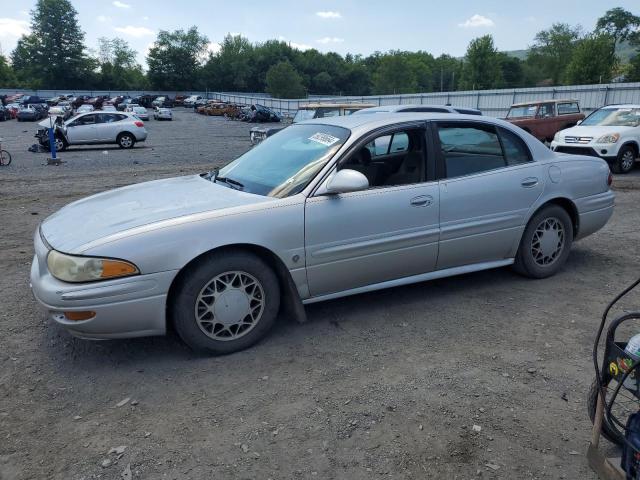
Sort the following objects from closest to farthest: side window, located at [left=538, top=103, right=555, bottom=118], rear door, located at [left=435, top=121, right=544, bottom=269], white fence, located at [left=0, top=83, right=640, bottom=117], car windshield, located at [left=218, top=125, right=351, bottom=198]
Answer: car windshield, located at [left=218, top=125, right=351, bottom=198] → rear door, located at [left=435, top=121, right=544, bottom=269] → side window, located at [left=538, top=103, right=555, bottom=118] → white fence, located at [left=0, top=83, right=640, bottom=117]

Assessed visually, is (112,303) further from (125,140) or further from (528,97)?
(528,97)

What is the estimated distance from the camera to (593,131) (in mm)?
12391

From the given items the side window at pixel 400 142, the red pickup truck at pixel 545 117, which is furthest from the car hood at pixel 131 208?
the red pickup truck at pixel 545 117

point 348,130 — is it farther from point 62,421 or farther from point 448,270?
point 62,421

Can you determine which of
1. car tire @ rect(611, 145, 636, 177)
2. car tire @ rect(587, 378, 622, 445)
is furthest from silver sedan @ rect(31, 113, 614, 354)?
car tire @ rect(611, 145, 636, 177)

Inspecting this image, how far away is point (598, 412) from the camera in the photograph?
231 centimetres

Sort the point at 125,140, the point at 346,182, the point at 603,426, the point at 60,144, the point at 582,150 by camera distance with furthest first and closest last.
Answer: the point at 125,140 < the point at 60,144 < the point at 582,150 < the point at 346,182 < the point at 603,426

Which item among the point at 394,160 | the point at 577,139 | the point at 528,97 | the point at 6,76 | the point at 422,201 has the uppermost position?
the point at 6,76

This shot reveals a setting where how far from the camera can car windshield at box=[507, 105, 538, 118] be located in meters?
17.5

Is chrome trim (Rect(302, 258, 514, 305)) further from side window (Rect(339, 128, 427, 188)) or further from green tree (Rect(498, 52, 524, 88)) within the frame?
green tree (Rect(498, 52, 524, 88))

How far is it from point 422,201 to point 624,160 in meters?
10.4

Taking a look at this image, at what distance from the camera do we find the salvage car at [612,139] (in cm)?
1203

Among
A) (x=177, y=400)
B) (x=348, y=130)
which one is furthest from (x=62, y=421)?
(x=348, y=130)

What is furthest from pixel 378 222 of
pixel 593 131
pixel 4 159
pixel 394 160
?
pixel 4 159
